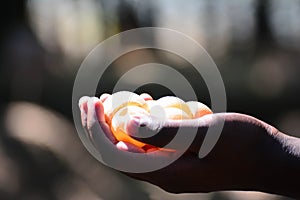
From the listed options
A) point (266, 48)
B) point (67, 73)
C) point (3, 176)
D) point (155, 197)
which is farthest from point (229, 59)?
point (3, 176)

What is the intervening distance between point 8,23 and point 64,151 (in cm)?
85

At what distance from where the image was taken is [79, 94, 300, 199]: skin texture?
0.65m

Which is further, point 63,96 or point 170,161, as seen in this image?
point 63,96

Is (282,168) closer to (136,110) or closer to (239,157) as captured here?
(239,157)

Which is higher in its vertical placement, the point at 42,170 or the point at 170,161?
the point at 170,161

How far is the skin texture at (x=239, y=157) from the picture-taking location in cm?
65

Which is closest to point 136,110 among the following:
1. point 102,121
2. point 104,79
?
point 102,121

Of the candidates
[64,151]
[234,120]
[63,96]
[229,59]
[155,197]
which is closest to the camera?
[234,120]

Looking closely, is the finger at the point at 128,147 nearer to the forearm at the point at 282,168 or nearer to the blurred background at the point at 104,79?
the forearm at the point at 282,168

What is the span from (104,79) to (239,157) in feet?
6.31

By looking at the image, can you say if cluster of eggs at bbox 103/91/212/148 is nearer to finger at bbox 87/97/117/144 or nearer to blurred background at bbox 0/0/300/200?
finger at bbox 87/97/117/144

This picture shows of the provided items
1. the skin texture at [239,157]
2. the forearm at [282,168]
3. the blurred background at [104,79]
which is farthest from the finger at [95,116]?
the blurred background at [104,79]

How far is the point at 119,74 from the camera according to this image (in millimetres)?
2635

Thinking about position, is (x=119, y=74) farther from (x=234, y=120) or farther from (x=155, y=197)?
(x=234, y=120)
